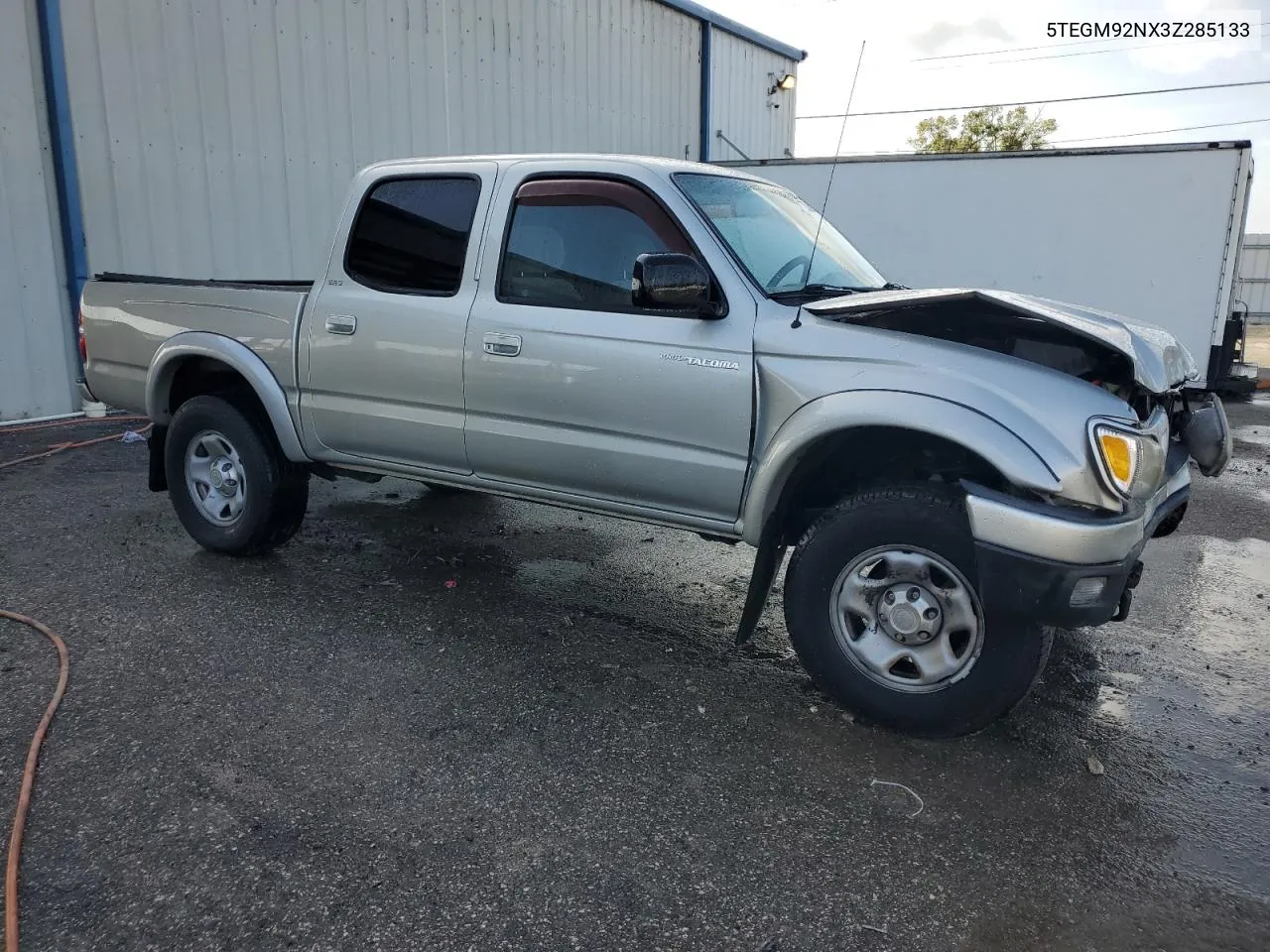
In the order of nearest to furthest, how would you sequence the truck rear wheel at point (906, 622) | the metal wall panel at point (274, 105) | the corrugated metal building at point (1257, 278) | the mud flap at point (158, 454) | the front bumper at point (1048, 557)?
the front bumper at point (1048, 557)
the truck rear wheel at point (906, 622)
the mud flap at point (158, 454)
the metal wall panel at point (274, 105)
the corrugated metal building at point (1257, 278)

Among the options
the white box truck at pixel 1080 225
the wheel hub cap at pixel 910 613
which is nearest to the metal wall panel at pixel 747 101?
the white box truck at pixel 1080 225

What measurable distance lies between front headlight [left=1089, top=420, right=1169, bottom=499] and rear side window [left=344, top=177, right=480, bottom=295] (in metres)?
2.65

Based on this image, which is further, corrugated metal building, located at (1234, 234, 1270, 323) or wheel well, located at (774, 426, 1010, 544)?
corrugated metal building, located at (1234, 234, 1270, 323)

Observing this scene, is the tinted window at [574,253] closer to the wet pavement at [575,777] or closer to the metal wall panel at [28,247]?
the wet pavement at [575,777]

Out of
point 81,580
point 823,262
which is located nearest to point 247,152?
point 81,580

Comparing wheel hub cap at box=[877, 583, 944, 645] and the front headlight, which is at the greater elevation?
the front headlight

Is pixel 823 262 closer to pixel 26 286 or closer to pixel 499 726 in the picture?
pixel 499 726

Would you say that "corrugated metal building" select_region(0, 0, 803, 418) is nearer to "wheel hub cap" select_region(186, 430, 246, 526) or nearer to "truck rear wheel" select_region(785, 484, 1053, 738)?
"wheel hub cap" select_region(186, 430, 246, 526)

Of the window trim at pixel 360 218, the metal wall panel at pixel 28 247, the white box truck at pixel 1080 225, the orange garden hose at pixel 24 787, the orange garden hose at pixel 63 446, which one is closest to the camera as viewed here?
the orange garden hose at pixel 24 787

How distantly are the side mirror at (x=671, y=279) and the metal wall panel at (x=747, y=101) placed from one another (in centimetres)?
1470

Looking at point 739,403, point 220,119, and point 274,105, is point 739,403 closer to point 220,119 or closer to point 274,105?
point 220,119

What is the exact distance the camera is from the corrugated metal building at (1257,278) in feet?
89.4

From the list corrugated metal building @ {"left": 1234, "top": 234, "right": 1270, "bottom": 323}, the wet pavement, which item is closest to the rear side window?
the wet pavement

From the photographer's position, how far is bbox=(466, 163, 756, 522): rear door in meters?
3.54
